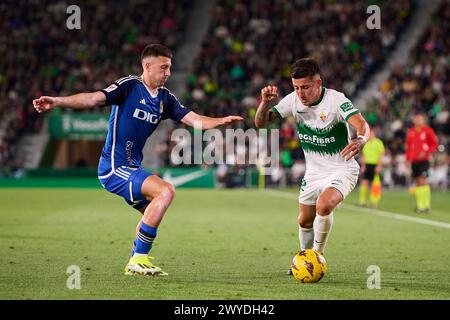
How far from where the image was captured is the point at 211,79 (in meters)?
36.8

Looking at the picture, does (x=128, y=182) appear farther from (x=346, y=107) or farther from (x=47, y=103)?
(x=346, y=107)

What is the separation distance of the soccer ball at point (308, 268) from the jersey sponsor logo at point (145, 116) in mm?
2156

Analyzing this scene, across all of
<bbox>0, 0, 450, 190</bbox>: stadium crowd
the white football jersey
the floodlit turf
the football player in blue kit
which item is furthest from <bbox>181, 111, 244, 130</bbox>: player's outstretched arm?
<bbox>0, 0, 450, 190</bbox>: stadium crowd

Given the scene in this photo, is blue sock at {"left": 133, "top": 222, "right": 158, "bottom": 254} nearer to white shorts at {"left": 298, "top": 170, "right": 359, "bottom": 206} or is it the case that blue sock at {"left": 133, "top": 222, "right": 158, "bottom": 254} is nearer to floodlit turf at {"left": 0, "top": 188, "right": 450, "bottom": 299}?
floodlit turf at {"left": 0, "top": 188, "right": 450, "bottom": 299}

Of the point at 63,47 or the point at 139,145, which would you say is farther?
the point at 63,47

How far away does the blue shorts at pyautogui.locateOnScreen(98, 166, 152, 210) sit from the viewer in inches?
361

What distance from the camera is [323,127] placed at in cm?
946

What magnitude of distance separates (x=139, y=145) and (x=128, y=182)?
47cm

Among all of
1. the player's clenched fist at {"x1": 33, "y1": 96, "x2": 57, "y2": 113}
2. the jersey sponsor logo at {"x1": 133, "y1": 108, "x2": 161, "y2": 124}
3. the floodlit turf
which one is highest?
the player's clenched fist at {"x1": 33, "y1": 96, "x2": 57, "y2": 113}

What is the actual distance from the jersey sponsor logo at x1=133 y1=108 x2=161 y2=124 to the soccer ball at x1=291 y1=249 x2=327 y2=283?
216 cm

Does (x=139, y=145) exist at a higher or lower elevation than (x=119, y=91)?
lower

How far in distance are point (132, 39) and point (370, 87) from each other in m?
10.6

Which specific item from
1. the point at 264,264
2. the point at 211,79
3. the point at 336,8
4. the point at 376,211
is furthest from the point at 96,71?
the point at 264,264

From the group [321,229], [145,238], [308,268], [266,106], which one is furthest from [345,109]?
[145,238]
